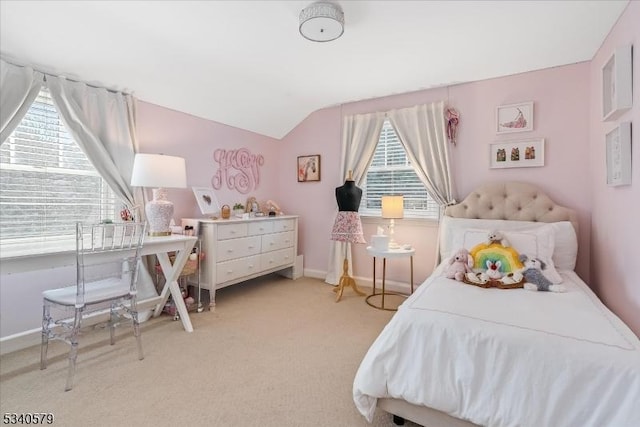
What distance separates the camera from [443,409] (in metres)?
1.30

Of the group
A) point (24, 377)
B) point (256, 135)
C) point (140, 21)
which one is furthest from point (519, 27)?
point (24, 377)

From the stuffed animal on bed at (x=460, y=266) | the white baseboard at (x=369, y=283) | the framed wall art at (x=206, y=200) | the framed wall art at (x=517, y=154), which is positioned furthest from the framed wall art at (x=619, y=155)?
the framed wall art at (x=206, y=200)

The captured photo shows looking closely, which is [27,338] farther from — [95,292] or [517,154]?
[517,154]

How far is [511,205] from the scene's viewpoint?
9.55 ft

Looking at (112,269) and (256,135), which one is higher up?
(256,135)

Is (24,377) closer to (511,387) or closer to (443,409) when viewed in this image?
(443,409)

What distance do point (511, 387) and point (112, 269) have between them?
2551 millimetres

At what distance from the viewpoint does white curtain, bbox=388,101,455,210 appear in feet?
10.8

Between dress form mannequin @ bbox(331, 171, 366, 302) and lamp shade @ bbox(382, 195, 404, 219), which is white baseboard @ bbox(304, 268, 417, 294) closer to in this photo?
dress form mannequin @ bbox(331, 171, 366, 302)

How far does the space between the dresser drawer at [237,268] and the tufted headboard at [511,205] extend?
7.10ft

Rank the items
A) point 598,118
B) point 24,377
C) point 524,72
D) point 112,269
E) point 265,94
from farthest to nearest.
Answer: point 265,94
point 524,72
point 598,118
point 112,269
point 24,377

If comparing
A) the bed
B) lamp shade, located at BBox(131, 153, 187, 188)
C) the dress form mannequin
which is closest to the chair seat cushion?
lamp shade, located at BBox(131, 153, 187, 188)

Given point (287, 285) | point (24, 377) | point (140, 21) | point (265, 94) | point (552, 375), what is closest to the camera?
point (552, 375)

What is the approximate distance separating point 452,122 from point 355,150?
44.8 inches
